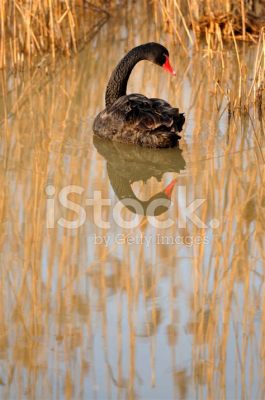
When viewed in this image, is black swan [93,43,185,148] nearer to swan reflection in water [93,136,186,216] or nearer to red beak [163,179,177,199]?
swan reflection in water [93,136,186,216]

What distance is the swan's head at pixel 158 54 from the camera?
243 inches

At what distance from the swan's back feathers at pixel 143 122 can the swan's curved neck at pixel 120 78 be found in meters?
0.37

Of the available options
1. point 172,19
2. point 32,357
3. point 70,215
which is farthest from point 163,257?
point 172,19

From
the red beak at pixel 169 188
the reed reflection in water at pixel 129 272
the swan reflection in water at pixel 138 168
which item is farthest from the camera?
the red beak at pixel 169 188

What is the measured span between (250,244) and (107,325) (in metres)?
1.00

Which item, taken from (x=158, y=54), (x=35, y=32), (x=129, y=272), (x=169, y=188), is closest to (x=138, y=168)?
(x=169, y=188)

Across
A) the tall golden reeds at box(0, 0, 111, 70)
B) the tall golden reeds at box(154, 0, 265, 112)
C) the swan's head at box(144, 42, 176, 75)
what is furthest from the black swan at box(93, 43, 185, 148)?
the tall golden reeds at box(154, 0, 265, 112)

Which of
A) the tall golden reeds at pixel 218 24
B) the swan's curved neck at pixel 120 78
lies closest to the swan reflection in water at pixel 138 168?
the swan's curved neck at pixel 120 78

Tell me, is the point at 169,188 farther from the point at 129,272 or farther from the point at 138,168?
the point at 129,272

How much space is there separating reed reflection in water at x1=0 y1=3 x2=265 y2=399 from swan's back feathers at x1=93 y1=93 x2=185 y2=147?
9 centimetres

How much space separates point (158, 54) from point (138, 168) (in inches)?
41.5

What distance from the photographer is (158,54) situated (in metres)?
6.18

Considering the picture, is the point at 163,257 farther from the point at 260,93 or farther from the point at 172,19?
the point at 172,19

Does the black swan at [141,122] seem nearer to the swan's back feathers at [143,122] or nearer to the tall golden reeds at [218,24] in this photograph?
the swan's back feathers at [143,122]
